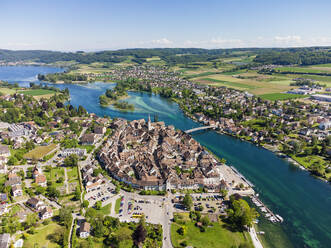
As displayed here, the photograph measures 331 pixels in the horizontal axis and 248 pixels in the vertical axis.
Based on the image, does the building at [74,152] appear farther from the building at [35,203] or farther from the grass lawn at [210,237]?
the grass lawn at [210,237]

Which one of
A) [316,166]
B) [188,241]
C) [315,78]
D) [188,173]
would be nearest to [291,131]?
[316,166]

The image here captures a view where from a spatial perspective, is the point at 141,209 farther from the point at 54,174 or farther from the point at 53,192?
the point at 54,174

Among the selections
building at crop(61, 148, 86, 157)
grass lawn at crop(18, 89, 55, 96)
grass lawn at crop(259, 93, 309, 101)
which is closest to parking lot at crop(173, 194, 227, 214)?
building at crop(61, 148, 86, 157)

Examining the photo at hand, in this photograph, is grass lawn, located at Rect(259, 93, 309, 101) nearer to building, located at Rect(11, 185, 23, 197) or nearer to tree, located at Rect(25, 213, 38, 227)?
building, located at Rect(11, 185, 23, 197)

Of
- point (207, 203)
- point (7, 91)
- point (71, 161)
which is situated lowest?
point (207, 203)

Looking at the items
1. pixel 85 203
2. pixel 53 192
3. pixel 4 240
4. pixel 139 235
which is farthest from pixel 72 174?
pixel 139 235

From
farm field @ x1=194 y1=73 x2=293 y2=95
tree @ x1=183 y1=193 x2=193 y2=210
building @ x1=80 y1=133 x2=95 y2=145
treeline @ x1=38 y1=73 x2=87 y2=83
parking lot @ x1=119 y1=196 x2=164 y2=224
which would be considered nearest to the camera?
parking lot @ x1=119 y1=196 x2=164 y2=224
